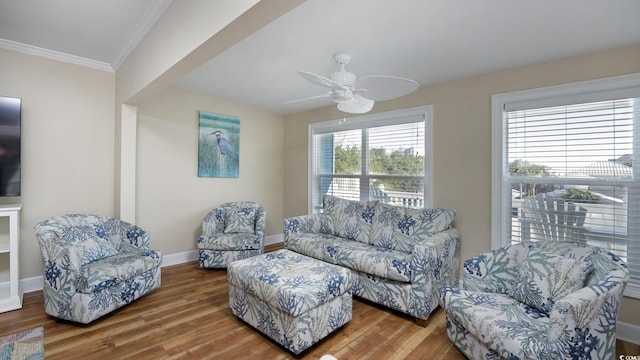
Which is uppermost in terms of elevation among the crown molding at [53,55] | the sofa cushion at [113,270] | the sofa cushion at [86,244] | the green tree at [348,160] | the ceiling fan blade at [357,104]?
the crown molding at [53,55]

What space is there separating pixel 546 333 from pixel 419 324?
103cm

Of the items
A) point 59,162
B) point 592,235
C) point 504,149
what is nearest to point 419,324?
point 592,235

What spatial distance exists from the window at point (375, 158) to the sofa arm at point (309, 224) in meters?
0.78

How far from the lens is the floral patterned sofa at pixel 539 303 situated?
1.45 metres

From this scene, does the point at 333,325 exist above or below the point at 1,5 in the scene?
below

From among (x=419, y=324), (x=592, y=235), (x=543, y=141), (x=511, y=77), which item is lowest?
(x=419, y=324)

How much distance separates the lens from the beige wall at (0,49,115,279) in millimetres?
2877

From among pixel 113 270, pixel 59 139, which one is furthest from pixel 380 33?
pixel 59 139

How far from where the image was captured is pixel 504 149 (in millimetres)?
2963

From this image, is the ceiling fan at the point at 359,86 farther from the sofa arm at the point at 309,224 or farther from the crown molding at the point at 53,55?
the crown molding at the point at 53,55

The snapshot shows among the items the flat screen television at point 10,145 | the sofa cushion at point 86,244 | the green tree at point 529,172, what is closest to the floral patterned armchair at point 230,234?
the sofa cushion at point 86,244

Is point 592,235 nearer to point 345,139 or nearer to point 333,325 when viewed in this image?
point 333,325

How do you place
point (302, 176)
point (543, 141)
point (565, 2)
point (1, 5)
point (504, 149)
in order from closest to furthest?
point (565, 2) → point (1, 5) → point (543, 141) → point (504, 149) → point (302, 176)

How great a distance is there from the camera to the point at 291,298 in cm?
192
